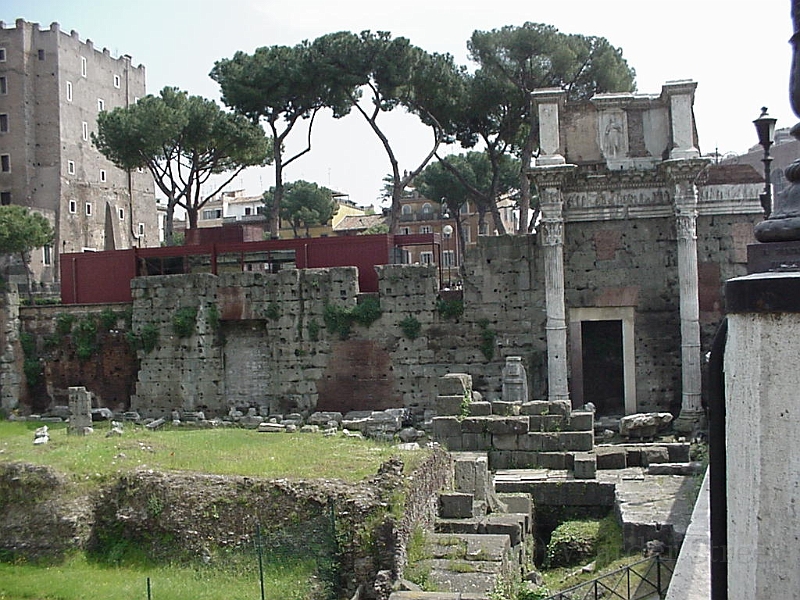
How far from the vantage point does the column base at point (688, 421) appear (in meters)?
18.2

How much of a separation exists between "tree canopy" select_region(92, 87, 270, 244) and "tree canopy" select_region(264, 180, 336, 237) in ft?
68.8

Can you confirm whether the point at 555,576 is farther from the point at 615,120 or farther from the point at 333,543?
the point at 615,120

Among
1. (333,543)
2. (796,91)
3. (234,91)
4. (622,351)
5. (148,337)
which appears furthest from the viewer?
(234,91)

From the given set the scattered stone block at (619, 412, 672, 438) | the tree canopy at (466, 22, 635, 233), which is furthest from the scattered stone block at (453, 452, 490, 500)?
the tree canopy at (466, 22, 635, 233)

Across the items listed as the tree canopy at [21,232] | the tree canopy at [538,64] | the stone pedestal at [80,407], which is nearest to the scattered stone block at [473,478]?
→ the stone pedestal at [80,407]

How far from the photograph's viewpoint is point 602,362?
880 inches

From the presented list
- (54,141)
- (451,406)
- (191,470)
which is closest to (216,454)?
(191,470)

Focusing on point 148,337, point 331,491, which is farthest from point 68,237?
point 331,491

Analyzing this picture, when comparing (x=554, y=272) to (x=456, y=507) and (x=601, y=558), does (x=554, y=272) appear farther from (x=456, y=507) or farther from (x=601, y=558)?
(x=601, y=558)

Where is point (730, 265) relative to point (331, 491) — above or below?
above

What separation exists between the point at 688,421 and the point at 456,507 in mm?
8714

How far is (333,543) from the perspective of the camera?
10516 mm

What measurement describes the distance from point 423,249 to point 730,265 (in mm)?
25564

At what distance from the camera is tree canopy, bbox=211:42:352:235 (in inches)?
1159
